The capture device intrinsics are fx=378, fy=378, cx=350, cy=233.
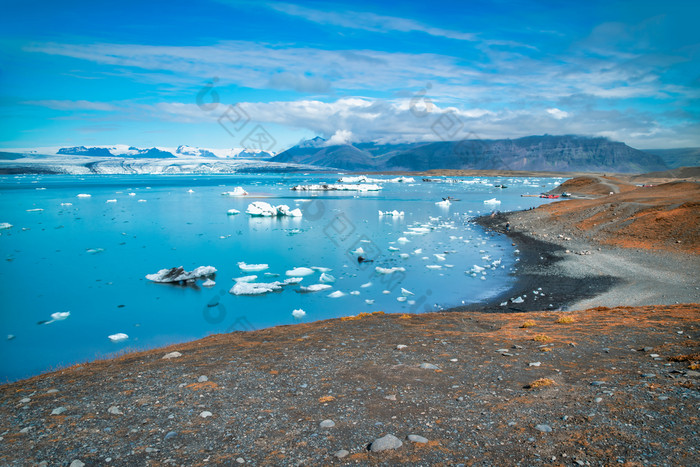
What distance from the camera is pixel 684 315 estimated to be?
9195mm

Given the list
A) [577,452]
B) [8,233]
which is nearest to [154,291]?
[577,452]

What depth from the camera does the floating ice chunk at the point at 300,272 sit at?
61.4 ft

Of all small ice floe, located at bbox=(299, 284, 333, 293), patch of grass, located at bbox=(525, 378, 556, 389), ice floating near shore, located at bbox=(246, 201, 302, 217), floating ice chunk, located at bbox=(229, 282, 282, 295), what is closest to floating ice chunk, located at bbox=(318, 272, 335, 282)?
small ice floe, located at bbox=(299, 284, 333, 293)

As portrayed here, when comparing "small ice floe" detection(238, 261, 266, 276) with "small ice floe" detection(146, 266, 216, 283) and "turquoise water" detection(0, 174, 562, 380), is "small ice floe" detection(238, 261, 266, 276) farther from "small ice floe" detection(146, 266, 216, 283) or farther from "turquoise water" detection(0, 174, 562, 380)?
"small ice floe" detection(146, 266, 216, 283)

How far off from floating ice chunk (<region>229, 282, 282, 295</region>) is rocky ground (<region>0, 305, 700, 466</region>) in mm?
7481

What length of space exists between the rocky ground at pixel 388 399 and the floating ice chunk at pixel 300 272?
851 centimetres

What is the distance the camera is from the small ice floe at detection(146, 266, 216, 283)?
1759 centimetres

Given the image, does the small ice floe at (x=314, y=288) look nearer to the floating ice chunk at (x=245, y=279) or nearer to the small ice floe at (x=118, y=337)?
the floating ice chunk at (x=245, y=279)

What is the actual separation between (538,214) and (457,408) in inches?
1413

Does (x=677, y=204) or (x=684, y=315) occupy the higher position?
(x=677, y=204)

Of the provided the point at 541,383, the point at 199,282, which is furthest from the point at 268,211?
the point at 541,383

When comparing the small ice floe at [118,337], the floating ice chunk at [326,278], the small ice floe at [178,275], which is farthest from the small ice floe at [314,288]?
the small ice floe at [118,337]

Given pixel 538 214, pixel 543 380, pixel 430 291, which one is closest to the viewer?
pixel 543 380

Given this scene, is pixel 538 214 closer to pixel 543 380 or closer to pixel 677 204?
pixel 677 204
